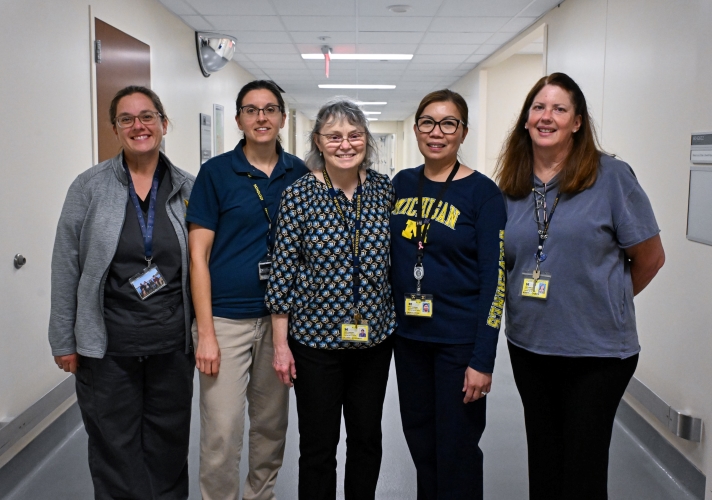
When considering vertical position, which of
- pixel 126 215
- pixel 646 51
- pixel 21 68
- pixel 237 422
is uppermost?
pixel 646 51

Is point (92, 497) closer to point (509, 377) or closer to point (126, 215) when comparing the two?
point (126, 215)

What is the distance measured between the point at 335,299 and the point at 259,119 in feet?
2.17

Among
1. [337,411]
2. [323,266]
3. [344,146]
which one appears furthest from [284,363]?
[344,146]

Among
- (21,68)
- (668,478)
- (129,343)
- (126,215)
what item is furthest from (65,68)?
(668,478)

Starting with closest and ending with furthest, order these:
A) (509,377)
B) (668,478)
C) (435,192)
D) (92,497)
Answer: (435,192)
(92,497)
(668,478)
(509,377)

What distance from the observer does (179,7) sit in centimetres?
523

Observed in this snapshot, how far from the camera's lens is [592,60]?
442cm

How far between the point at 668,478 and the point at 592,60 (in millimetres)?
2932

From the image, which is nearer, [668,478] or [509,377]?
[668,478]

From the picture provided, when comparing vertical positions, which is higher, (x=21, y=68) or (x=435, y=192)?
(x=21, y=68)

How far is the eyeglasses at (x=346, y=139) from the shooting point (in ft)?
6.38

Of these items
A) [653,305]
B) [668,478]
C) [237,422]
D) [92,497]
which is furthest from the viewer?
[653,305]

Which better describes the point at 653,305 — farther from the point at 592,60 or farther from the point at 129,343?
the point at 129,343

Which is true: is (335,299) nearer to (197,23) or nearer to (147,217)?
(147,217)
